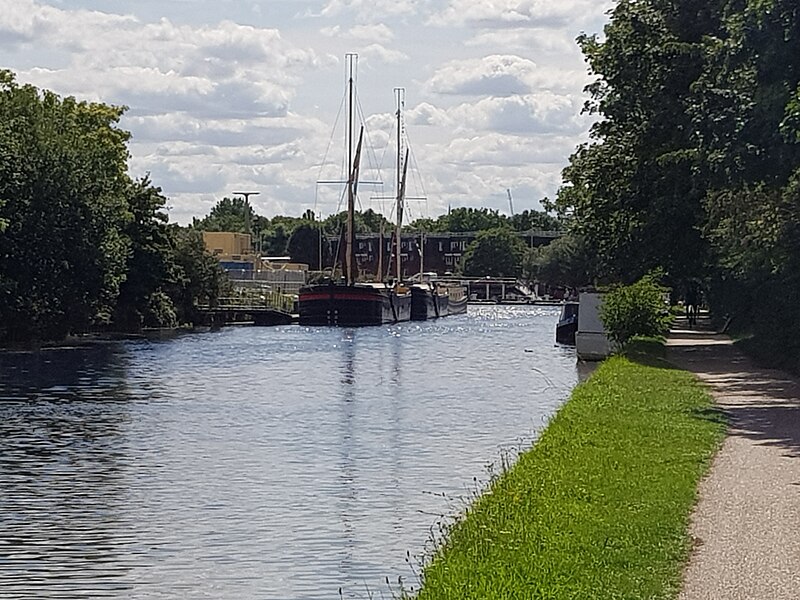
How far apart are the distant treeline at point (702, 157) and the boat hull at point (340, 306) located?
4211 centimetres

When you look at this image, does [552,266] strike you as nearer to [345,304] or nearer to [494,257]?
[494,257]

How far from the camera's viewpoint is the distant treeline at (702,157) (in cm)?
2595

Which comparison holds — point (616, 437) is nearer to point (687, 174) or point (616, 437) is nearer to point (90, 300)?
point (687, 174)

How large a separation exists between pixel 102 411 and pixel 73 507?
14.4 meters

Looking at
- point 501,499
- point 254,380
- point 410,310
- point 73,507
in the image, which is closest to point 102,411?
point 254,380

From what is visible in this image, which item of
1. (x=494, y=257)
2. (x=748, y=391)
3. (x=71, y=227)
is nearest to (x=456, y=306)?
(x=494, y=257)

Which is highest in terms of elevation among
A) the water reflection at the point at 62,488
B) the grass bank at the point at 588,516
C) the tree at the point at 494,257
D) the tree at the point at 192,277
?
the tree at the point at 494,257

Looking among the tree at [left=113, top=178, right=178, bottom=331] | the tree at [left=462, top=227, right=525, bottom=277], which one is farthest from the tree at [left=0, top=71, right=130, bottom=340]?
the tree at [left=462, top=227, right=525, bottom=277]

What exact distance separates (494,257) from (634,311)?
466ft

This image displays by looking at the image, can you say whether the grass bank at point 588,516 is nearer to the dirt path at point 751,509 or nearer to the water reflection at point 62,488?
the dirt path at point 751,509

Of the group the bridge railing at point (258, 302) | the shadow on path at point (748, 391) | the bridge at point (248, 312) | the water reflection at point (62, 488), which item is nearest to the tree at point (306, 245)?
the bridge railing at point (258, 302)

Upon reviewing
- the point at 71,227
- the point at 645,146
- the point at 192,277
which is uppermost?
the point at 645,146

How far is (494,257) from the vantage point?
615 feet

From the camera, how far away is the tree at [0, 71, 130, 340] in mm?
60719
